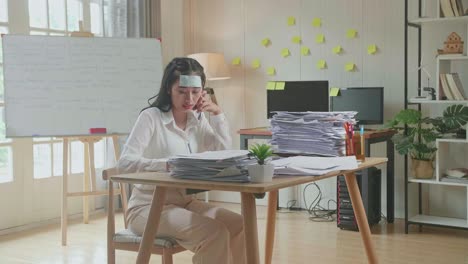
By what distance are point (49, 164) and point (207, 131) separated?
2.48m

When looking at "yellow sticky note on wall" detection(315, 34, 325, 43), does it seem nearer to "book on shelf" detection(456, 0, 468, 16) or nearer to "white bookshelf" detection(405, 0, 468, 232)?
"white bookshelf" detection(405, 0, 468, 232)

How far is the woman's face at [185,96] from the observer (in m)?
2.55

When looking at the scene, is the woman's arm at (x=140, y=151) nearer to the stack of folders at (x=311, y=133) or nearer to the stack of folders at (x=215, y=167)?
the stack of folders at (x=215, y=167)

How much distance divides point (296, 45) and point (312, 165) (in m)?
3.35

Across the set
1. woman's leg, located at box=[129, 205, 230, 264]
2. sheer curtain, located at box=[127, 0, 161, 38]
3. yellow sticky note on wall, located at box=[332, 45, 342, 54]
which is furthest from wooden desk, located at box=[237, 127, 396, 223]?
woman's leg, located at box=[129, 205, 230, 264]

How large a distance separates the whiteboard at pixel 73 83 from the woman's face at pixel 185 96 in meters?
1.60

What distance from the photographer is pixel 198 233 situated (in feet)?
7.13

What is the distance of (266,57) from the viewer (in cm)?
549

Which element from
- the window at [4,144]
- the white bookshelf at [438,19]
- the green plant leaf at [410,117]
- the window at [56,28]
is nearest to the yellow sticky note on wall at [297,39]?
the white bookshelf at [438,19]

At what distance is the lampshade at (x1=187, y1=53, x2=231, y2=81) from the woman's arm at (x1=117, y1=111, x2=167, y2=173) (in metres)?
2.81

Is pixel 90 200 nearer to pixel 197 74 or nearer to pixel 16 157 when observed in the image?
pixel 16 157

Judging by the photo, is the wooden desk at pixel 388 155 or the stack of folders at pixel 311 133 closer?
the stack of folders at pixel 311 133

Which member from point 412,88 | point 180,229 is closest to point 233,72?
point 412,88

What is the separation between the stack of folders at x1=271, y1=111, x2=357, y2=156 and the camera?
2.39 meters
